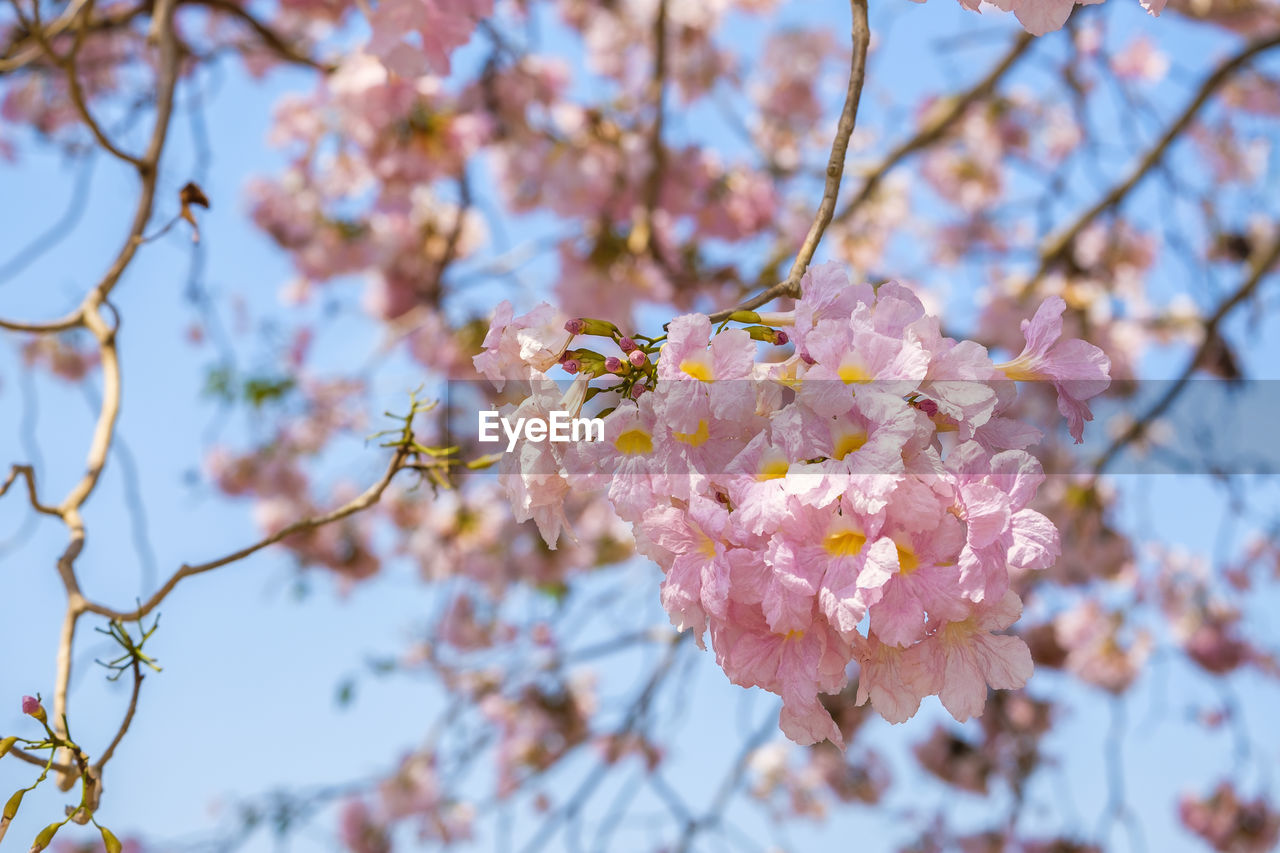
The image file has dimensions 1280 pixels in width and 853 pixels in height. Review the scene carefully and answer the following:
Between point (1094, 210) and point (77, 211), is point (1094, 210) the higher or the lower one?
the higher one

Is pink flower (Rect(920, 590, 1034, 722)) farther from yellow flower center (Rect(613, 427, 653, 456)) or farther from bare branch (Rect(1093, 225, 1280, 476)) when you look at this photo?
bare branch (Rect(1093, 225, 1280, 476))

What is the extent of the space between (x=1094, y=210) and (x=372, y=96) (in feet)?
6.05

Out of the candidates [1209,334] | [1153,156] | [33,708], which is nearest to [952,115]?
[1153,156]

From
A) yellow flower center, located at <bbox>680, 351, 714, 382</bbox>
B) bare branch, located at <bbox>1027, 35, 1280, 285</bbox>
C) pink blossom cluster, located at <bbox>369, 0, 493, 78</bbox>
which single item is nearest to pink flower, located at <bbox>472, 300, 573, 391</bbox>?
yellow flower center, located at <bbox>680, 351, 714, 382</bbox>

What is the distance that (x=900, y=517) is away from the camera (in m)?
0.67

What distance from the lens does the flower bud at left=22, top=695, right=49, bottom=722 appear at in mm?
785

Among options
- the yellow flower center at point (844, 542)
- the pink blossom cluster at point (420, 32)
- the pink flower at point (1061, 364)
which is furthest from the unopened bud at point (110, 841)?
the pink blossom cluster at point (420, 32)

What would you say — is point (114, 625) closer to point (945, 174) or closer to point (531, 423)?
point (531, 423)

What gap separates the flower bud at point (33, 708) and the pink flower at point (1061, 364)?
76 centimetres

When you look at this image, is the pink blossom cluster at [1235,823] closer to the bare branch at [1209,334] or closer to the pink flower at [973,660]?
the bare branch at [1209,334]

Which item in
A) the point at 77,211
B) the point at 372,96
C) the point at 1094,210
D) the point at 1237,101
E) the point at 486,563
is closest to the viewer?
the point at 77,211

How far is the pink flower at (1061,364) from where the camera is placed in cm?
75

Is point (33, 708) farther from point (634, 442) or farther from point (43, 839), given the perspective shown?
point (634, 442)

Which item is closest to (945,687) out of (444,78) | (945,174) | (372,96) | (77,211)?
(444,78)
